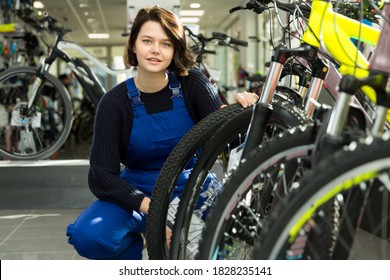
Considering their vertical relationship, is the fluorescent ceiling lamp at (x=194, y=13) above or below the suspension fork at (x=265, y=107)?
below

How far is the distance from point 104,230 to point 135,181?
24cm

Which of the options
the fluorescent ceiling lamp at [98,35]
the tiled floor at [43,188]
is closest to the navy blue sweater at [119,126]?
the tiled floor at [43,188]

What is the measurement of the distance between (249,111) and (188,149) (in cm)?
25

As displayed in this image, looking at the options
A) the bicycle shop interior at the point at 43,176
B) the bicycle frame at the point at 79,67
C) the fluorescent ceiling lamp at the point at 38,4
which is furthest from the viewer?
the fluorescent ceiling lamp at the point at 38,4

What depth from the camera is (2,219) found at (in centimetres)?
397

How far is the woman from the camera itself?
202 cm

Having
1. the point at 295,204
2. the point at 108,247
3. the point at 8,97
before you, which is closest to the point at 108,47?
the point at 8,97

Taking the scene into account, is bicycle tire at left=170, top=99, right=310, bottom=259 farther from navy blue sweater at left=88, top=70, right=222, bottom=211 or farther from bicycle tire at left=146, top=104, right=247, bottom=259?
navy blue sweater at left=88, top=70, right=222, bottom=211

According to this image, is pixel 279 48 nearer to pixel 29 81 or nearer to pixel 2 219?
pixel 2 219

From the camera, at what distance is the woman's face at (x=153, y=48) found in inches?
80.5

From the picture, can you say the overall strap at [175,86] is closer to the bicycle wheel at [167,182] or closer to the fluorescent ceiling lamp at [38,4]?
the bicycle wheel at [167,182]

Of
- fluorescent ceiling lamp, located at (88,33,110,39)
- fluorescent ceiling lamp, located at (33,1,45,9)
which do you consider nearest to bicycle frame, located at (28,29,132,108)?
fluorescent ceiling lamp, located at (33,1,45,9)

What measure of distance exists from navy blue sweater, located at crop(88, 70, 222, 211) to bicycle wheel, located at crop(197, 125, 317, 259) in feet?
1.97

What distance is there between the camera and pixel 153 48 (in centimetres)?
204
